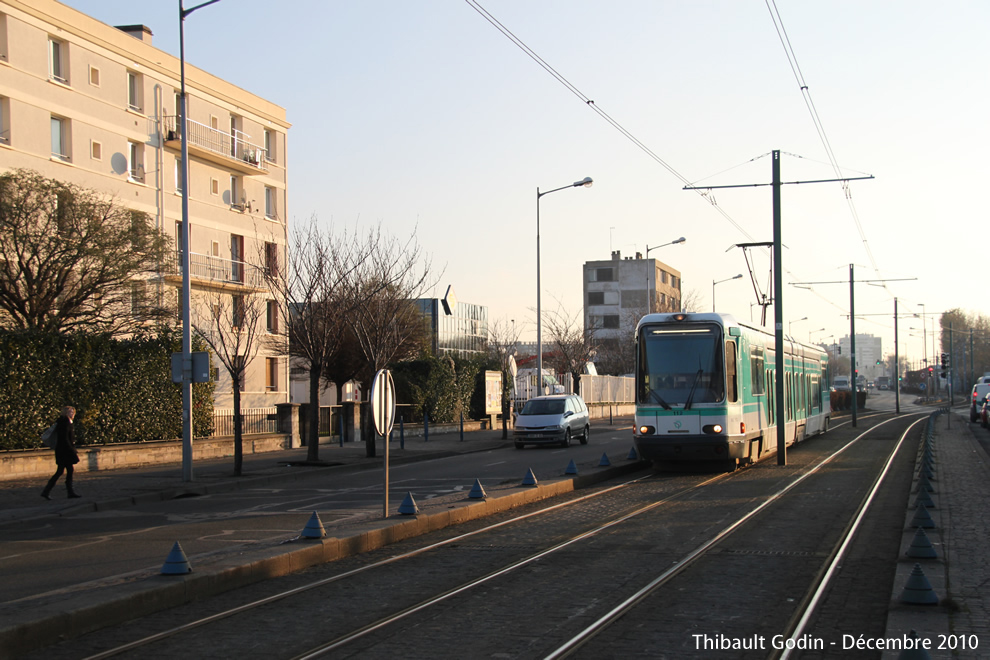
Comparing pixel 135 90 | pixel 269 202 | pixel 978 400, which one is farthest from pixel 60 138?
pixel 978 400

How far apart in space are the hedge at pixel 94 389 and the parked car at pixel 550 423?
1028cm

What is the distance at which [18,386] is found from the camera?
2153cm

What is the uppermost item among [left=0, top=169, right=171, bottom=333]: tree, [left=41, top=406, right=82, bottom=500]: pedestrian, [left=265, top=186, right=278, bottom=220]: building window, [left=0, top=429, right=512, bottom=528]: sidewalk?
[left=265, top=186, right=278, bottom=220]: building window

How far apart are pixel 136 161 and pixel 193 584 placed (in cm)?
3219

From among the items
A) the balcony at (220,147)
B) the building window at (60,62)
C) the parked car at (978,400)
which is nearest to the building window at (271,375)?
the balcony at (220,147)

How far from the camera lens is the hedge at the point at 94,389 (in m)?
21.5

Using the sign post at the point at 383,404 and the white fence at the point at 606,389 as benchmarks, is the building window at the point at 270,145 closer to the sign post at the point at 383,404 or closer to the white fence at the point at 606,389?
the white fence at the point at 606,389

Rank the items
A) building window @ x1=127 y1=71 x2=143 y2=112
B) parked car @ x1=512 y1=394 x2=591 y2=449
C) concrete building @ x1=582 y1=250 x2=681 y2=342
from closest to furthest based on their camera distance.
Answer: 1. parked car @ x1=512 y1=394 x2=591 y2=449
2. building window @ x1=127 y1=71 x2=143 y2=112
3. concrete building @ x1=582 y1=250 x2=681 y2=342

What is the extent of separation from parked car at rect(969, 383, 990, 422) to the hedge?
3994 cm

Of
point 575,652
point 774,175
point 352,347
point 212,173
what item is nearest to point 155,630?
point 575,652

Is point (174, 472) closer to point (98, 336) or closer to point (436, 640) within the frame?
point (98, 336)

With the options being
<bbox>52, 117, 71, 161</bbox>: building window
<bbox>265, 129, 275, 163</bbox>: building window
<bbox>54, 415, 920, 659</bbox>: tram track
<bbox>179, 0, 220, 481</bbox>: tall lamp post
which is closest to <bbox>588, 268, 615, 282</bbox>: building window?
<bbox>265, 129, 275, 163</bbox>: building window

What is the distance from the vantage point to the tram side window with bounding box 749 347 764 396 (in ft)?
70.2

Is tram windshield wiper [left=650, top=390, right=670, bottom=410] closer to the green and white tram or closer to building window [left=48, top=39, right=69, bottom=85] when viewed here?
the green and white tram
